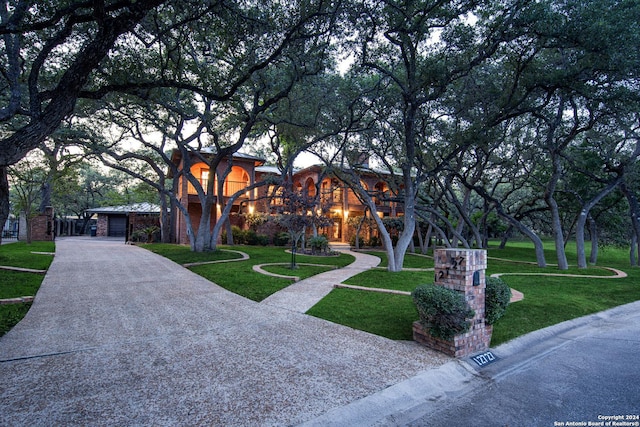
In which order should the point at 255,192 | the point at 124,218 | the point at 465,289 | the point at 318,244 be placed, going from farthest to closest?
the point at 124,218, the point at 255,192, the point at 318,244, the point at 465,289

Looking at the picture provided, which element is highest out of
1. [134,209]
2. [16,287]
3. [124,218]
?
[134,209]

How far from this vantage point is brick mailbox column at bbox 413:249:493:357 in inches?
159

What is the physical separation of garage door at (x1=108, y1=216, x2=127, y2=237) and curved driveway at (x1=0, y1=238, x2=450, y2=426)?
30.0m

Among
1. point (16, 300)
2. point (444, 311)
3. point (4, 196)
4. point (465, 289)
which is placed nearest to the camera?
point (444, 311)

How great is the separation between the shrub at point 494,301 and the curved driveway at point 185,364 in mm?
983

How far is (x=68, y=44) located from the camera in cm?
776

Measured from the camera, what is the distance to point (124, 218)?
109ft

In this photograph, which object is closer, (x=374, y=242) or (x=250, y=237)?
(x=250, y=237)

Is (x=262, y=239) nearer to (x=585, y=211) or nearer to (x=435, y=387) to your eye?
(x=585, y=211)

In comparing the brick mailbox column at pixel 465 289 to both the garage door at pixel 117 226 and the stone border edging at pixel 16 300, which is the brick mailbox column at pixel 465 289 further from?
the garage door at pixel 117 226

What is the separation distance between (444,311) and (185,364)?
300 centimetres

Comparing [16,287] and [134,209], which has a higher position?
[134,209]

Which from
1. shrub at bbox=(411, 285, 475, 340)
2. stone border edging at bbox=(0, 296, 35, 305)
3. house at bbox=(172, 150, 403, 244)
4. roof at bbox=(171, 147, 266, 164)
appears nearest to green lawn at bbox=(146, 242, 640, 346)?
shrub at bbox=(411, 285, 475, 340)

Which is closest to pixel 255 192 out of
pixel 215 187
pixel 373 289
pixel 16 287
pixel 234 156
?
pixel 215 187
